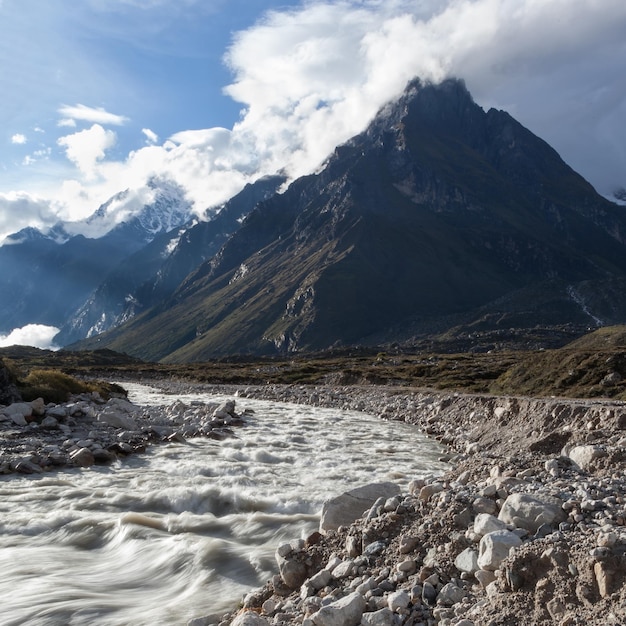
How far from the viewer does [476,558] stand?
22.2 feet

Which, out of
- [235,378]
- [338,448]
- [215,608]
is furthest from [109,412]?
[235,378]

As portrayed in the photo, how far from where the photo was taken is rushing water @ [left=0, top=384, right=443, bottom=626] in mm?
9656

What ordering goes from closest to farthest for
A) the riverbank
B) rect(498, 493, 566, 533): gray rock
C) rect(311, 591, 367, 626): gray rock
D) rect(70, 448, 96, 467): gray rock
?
1. the riverbank
2. rect(311, 591, 367, 626): gray rock
3. rect(498, 493, 566, 533): gray rock
4. rect(70, 448, 96, 467): gray rock

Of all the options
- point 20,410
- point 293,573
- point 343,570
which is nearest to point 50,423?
point 20,410

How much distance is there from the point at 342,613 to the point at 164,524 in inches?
333

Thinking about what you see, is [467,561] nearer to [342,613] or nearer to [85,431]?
[342,613]

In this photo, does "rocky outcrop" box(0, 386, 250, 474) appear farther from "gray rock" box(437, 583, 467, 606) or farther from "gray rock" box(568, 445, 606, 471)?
"gray rock" box(437, 583, 467, 606)

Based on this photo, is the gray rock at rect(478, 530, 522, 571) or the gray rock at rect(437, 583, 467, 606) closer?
the gray rock at rect(437, 583, 467, 606)

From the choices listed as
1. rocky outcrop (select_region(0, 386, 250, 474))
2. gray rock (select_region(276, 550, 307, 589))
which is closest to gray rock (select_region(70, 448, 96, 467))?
rocky outcrop (select_region(0, 386, 250, 474))

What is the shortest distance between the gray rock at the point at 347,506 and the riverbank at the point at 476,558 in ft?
1.65

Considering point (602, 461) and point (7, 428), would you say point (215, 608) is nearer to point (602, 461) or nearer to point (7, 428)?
point (602, 461)

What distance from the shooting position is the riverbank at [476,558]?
573 centimetres

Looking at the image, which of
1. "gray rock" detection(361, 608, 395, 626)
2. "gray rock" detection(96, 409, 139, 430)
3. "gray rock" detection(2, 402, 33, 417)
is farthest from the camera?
"gray rock" detection(96, 409, 139, 430)

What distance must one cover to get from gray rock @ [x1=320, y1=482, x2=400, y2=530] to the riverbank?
1.65ft
